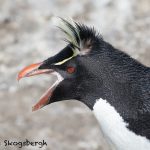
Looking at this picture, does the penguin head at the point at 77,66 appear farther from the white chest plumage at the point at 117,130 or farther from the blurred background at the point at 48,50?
the blurred background at the point at 48,50

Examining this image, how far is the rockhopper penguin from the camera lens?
366 cm

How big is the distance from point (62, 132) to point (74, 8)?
7.95ft

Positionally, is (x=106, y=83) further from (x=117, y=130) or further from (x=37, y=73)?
(x=37, y=73)

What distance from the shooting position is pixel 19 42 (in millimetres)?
7309

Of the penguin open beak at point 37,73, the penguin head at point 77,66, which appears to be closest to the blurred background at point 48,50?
the penguin open beak at point 37,73

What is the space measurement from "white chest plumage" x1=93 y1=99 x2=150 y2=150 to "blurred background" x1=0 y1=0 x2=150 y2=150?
80.6 inches

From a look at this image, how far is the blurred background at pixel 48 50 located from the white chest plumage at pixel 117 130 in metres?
2.05

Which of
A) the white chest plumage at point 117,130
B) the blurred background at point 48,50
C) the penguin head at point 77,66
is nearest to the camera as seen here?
the white chest plumage at point 117,130

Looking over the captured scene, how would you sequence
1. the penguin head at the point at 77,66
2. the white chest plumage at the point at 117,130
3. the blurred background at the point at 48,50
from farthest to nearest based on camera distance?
the blurred background at the point at 48,50
the penguin head at the point at 77,66
the white chest plumage at the point at 117,130

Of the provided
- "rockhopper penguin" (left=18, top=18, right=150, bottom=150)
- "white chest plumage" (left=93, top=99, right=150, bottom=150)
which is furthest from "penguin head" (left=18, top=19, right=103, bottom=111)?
"white chest plumage" (left=93, top=99, right=150, bottom=150)

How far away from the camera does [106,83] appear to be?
3734 millimetres

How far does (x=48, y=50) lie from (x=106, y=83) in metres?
3.46

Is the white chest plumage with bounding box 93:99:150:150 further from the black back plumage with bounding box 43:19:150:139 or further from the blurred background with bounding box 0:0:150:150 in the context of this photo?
the blurred background with bounding box 0:0:150:150

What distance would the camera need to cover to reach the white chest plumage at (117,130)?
3.64 m
